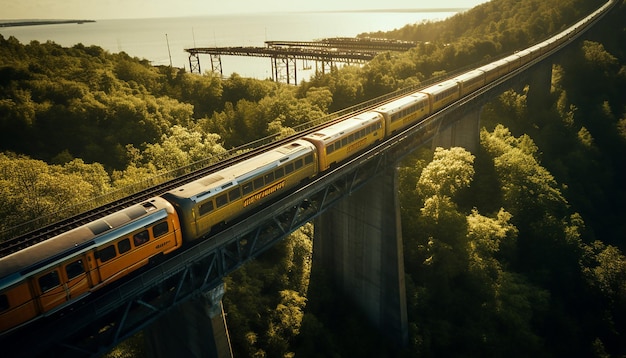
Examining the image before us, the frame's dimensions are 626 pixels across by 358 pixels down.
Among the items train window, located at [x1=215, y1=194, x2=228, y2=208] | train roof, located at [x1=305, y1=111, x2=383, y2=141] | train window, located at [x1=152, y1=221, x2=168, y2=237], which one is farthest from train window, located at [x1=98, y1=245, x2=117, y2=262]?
train roof, located at [x1=305, y1=111, x2=383, y2=141]

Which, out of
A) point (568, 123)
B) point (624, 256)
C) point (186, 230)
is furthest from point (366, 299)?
point (568, 123)

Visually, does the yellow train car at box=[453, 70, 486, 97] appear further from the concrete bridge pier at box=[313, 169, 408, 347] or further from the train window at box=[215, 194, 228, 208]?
the train window at box=[215, 194, 228, 208]

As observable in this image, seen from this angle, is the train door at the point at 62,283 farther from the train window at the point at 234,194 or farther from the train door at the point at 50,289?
the train window at the point at 234,194

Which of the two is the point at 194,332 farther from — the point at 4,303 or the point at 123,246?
the point at 4,303

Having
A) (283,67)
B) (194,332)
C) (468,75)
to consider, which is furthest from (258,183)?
(283,67)

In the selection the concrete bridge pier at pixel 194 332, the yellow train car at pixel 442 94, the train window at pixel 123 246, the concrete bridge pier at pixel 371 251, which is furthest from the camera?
the yellow train car at pixel 442 94

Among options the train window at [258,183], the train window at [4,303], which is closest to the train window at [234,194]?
the train window at [258,183]
